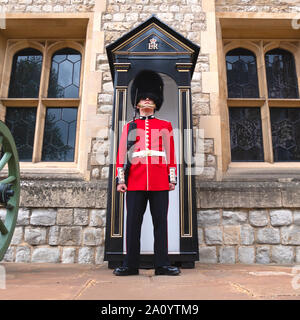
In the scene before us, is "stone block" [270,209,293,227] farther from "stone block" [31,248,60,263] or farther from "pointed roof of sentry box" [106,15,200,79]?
Result: "stone block" [31,248,60,263]

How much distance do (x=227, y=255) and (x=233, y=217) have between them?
439 mm

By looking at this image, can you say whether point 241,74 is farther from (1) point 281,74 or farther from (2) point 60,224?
(2) point 60,224

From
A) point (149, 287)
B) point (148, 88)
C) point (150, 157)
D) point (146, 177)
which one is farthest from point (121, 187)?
point (148, 88)

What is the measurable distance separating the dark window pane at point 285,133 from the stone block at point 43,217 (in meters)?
3.08

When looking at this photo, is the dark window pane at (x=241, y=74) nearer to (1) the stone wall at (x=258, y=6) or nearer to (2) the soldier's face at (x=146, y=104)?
(1) the stone wall at (x=258, y=6)

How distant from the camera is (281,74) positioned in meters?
4.17

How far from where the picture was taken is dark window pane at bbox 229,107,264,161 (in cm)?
385

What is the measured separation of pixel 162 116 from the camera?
Result: 3217mm

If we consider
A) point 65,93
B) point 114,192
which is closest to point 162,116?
point 114,192

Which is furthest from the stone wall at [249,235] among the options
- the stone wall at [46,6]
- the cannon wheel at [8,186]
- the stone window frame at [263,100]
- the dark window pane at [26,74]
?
the stone wall at [46,6]

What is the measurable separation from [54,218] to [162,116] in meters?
1.76

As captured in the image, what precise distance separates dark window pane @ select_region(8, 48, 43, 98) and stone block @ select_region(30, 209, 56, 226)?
6.05 ft

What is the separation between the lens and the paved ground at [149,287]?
1.44m

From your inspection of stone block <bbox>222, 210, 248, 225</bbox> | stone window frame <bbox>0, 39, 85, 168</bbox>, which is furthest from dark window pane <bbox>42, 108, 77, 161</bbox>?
stone block <bbox>222, 210, 248, 225</bbox>
